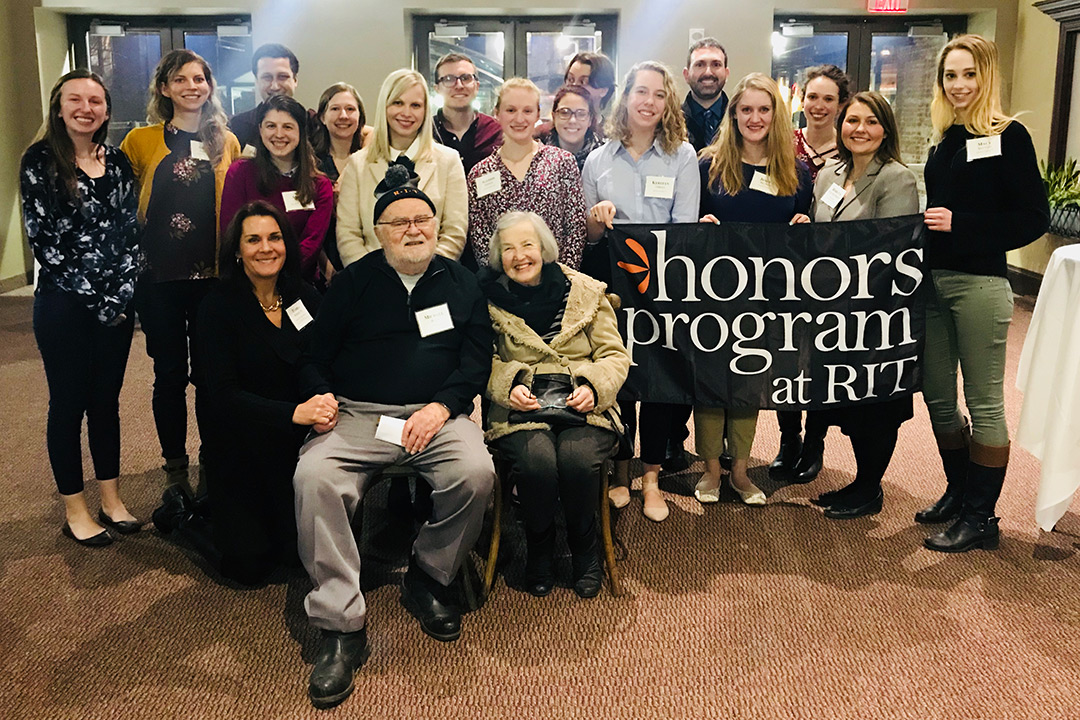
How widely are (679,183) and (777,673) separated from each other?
1.67 m

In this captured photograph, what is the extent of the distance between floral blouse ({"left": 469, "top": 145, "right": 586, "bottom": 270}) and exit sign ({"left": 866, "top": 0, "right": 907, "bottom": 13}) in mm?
6238

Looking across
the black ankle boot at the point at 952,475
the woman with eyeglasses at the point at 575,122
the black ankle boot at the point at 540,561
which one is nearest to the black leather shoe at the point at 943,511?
the black ankle boot at the point at 952,475

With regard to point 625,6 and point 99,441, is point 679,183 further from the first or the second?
point 625,6

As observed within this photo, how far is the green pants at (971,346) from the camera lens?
277cm

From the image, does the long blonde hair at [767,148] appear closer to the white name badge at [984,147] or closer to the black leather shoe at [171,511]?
the white name badge at [984,147]

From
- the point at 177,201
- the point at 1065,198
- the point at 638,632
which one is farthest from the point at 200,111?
the point at 1065,198

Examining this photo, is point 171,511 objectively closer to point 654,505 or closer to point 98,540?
point 98,540

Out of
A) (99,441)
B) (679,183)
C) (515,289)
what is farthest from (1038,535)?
(99,441)

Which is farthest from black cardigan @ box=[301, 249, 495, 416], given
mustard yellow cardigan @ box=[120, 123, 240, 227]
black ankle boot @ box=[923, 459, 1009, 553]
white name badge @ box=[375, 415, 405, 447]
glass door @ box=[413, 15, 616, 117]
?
glass door @ box=[413, 15, 616, 117]

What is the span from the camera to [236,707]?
2.13 metres

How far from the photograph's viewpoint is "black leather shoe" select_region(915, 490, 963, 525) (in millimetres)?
3156

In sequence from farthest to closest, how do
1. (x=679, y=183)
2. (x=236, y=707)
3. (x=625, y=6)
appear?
(x=625, y=6), (x=679, y=183), (x=236, y=707)

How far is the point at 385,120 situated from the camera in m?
3.12

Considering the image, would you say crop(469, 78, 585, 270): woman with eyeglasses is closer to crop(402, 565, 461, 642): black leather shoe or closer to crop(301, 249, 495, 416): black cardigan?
crop(301, 249, 495, 416): black cardigan
